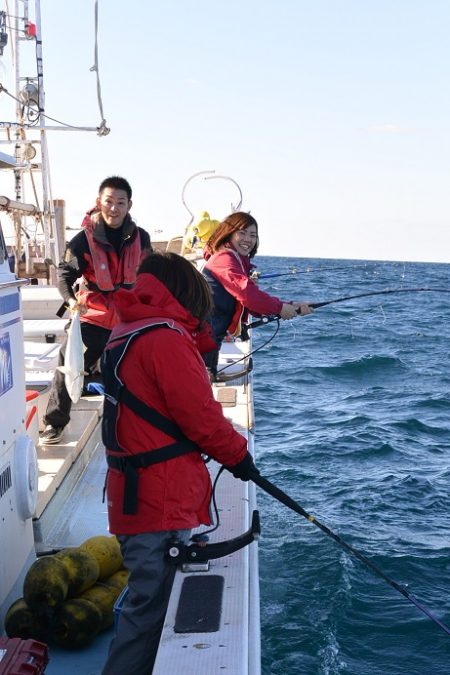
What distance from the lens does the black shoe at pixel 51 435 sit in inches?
202

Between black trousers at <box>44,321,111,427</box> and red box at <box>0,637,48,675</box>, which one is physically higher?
black trousers at <box>44,321,111,427</box>

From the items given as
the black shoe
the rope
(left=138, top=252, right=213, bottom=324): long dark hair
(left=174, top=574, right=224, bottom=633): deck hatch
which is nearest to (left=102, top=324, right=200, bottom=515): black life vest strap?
(left=138, top=252, right=213, bottom=324): long dark hair

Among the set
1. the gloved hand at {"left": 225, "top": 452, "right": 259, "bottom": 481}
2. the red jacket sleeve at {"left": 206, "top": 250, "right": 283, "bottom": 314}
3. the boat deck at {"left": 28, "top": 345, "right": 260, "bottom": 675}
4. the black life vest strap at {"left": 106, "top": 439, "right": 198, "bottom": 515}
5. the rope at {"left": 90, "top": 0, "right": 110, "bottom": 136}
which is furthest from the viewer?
the rope at {"left": 90, "top": 0, "right": 110, "bottom": 136}

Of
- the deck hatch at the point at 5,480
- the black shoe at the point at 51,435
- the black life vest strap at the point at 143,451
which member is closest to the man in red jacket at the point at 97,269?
the black shoe at the point at 51,435

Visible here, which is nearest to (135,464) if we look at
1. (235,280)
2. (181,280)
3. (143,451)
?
(143,451)

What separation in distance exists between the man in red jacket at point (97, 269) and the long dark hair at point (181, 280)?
2.53 m

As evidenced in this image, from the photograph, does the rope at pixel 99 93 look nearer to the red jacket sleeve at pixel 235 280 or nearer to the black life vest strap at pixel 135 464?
the red jacket sleeve at pixel 235 280

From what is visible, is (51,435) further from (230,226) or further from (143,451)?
(143,451)

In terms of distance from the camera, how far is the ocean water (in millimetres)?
4926

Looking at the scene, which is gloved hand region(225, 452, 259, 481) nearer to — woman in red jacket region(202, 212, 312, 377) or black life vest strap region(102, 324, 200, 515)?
black life vest strap region(102, 324, 200, 515)

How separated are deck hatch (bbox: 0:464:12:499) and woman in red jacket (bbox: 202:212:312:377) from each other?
6.67 feet

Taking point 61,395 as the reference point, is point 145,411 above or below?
above

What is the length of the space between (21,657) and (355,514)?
15.5ft

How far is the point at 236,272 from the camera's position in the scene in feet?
16.6
